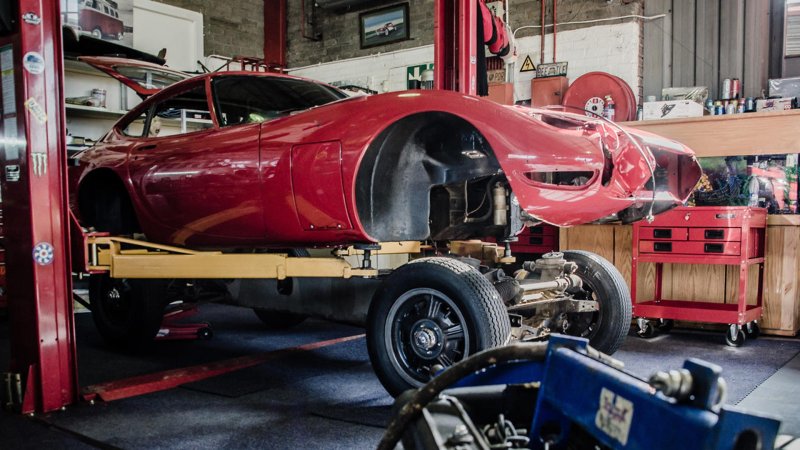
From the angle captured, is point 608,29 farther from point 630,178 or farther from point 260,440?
point 260,440

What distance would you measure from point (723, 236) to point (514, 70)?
358 cm

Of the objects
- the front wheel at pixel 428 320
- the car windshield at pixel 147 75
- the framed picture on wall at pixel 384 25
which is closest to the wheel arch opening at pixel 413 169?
the front wheel at pixel 428 320

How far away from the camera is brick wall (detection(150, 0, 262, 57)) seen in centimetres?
919

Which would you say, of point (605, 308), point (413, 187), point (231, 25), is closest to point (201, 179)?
point (413, 187)

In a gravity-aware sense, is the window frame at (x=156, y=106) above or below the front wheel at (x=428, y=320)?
above

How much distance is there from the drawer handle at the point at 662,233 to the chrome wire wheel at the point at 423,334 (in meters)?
2.67

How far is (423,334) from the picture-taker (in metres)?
2.76

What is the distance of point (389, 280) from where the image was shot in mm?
2898

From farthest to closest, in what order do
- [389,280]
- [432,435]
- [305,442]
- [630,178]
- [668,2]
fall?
[668,2] → [389,280] → [630,178] → [305,442] → [432,435]

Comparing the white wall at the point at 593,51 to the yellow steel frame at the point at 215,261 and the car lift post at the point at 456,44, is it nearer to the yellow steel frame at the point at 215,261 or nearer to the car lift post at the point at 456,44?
the car lift post at the point at 456,44

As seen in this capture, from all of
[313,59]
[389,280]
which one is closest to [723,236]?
[389,280]

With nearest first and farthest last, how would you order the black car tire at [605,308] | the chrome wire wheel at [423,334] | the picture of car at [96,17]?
1. the chrome wire wheel at [423,334]
2. the black car tire at [605,308]
3. the picture of car at [96,17]

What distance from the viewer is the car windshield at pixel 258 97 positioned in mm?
3484

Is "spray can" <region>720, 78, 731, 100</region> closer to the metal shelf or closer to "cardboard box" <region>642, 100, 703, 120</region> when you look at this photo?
"cardboard box" <region>642, 100, 703, 120</region>
